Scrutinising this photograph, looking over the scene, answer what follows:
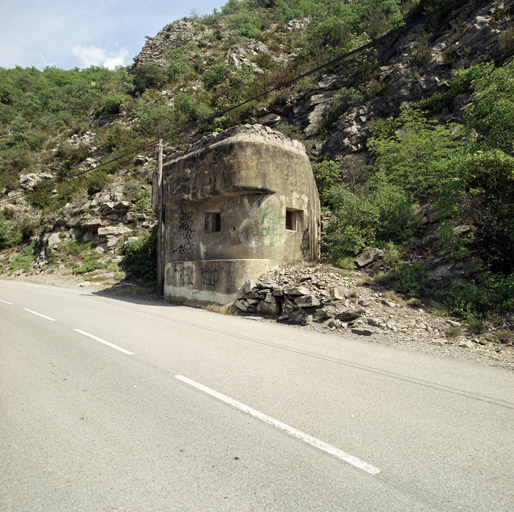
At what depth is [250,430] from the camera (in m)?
3.20

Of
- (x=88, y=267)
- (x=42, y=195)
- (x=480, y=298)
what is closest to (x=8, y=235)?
(x=42, y=195)

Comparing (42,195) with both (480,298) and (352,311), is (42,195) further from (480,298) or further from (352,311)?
(480,298)

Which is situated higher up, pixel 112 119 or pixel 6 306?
pixel 112 119

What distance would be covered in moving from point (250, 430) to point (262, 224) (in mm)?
9173

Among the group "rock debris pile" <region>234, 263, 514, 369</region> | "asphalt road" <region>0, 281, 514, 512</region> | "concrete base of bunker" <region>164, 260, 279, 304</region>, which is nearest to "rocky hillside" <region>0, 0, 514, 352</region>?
"rock debris pile" <region>234, 263, 514, 369</region>

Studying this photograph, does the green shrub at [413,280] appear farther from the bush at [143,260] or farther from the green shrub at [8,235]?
the green shrub at [8,235]

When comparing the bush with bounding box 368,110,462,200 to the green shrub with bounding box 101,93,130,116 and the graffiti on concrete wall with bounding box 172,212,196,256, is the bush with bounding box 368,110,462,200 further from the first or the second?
the green shrub with bounding box 101,93,130,116

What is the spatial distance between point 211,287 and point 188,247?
8.56 feet

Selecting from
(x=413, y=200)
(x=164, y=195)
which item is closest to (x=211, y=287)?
(x=164, y=195)

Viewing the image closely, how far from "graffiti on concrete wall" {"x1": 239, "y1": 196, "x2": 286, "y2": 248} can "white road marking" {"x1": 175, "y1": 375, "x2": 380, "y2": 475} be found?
7962mm

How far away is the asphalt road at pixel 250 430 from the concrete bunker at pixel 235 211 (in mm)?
6169

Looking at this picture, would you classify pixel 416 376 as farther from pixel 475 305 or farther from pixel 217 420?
pixel 475 305

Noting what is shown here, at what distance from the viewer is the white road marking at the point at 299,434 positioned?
2.64 metres

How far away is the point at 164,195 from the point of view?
14914 mm
